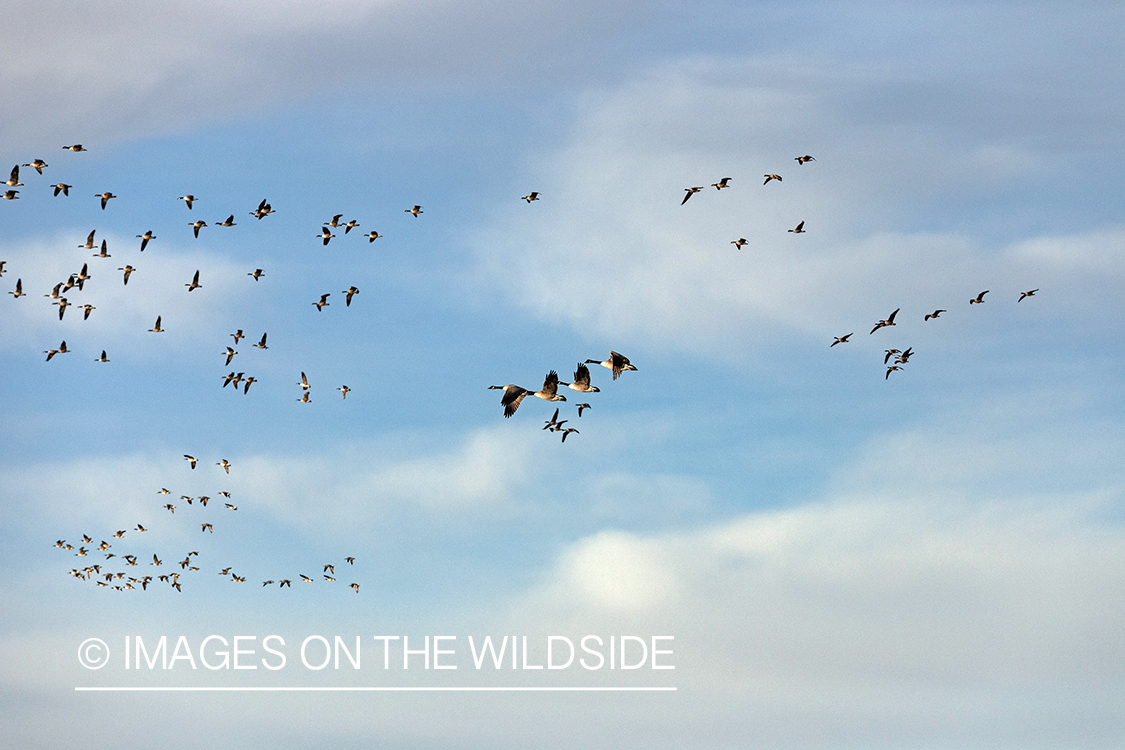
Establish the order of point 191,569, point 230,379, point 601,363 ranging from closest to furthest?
point 601,363 → point 230,379 → point 191,569

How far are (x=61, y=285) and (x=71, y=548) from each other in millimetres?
35999

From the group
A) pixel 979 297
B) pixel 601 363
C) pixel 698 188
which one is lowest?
pixel 601 363

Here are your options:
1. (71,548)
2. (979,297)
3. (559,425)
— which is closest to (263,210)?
(559,425)

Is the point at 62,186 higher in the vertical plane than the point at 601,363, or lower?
higher

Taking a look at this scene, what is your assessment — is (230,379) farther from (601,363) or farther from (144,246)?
(601,363)

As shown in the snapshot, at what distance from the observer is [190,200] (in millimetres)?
130000

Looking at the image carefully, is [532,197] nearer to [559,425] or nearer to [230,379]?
[559,425]

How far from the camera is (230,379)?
13962 cm

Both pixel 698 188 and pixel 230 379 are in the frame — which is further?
pixel 230 379

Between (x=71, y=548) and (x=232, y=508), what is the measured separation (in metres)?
18.2

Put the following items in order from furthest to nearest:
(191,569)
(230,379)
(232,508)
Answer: (191,569)
(232,508)
(230,379)

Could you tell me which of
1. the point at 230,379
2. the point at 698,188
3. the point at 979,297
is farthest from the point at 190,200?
the point at 979,297

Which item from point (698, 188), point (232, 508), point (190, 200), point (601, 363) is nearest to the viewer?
point (601, 363)

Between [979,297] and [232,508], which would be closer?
[979,297]
